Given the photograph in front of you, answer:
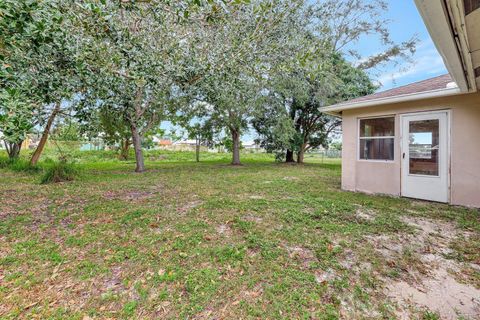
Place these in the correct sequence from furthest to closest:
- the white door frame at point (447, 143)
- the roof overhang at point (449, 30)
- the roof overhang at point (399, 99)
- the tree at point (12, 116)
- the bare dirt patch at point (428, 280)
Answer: the white door frame at point (447, 143)
the roof overhang at point (399, 99)
the tree at point (12, 116)
the bare dirt patch at point (428, 280)
the roof overhang at point (449, 30)

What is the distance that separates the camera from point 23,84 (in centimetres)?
275

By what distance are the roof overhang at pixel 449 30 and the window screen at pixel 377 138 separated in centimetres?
238

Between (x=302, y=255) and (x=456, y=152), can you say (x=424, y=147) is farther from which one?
(x=302, y=255)

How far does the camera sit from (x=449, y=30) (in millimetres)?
1982

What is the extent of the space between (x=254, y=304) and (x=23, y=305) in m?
1.76

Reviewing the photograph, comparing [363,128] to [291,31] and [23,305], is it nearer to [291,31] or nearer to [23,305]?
[291,31]

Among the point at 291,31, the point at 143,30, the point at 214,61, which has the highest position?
the point at 291,31

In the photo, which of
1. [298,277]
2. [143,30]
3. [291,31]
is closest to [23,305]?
[298,277]

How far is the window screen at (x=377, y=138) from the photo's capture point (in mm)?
5277

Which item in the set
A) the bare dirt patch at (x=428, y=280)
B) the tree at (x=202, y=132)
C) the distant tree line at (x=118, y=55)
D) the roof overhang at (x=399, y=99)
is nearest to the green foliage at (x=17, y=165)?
the distant tree line at (x=118, y=55)

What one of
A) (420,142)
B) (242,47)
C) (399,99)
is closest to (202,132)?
(242,47)

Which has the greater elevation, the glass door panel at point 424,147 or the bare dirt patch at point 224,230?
the glass door panel at point 424,147

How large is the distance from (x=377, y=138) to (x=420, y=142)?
821mm

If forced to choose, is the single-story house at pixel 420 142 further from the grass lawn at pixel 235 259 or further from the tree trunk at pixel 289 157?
the tree trunk at pixel 289 157
